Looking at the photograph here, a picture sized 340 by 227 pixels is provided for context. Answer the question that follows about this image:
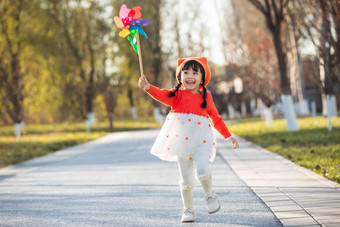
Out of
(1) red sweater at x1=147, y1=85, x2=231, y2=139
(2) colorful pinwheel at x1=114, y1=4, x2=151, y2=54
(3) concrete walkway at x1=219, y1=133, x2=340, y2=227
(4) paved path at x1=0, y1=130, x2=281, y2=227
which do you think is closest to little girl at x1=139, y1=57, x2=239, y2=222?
(1) red sweater at x1=147, y1=85, x2=231, y2=139

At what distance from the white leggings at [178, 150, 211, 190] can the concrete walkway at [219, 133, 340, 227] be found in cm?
87

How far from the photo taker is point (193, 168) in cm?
546

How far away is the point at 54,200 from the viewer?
7.04m

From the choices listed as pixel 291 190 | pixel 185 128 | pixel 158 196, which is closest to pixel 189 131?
pixel 185 128

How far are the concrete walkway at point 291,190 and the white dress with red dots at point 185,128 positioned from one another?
42.1 inches

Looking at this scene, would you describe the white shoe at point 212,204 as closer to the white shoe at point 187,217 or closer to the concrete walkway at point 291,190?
the white shoe at point 187,217

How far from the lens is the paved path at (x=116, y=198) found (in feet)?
18.0

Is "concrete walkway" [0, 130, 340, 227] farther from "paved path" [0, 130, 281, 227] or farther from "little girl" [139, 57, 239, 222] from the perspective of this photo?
"little girl" [139, 57, 239, 222]

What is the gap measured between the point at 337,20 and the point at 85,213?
354 inches

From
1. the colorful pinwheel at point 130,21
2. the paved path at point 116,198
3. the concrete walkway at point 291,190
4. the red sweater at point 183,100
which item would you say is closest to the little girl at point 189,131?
the red sweater at point 183,100

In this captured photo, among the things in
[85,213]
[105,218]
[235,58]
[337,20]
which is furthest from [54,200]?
[235,58]

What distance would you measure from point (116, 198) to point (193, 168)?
1834 mm

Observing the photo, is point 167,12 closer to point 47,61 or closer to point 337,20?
point 47,61

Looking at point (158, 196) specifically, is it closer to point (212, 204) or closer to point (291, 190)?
point (291, 190)
